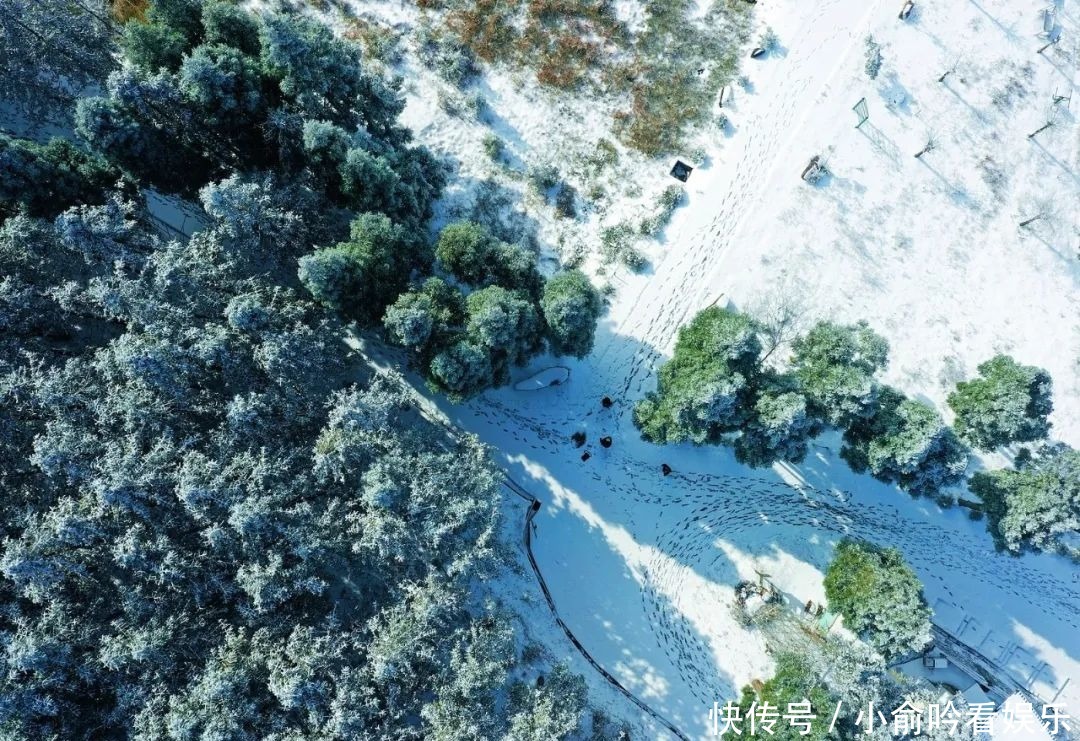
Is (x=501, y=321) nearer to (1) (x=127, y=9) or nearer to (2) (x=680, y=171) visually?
(2) (x=680, y=171)

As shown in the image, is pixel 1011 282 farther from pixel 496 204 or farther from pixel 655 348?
pixel 496 204

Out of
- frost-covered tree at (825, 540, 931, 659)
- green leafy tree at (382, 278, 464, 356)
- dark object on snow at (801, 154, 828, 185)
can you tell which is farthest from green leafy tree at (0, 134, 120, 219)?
frost-covered tree at (825, 540, 931, 659)

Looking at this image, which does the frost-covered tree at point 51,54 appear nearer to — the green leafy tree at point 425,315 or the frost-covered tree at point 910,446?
the green leafy tree at point 425,315

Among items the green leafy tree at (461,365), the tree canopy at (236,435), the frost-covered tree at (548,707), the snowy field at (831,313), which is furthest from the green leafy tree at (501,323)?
the frost-covered tree at (548,707)

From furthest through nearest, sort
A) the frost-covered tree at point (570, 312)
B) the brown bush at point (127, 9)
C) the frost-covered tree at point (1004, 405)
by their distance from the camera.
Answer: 1. the brown bush at point (127, 9)
2. the frost-covered tree at point (1004, 405)
3. the frost-covered tree at point (570, 312)

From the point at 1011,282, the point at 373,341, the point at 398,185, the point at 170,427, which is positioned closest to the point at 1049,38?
the point at 1011,282

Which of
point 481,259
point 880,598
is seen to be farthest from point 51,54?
point 880,598
